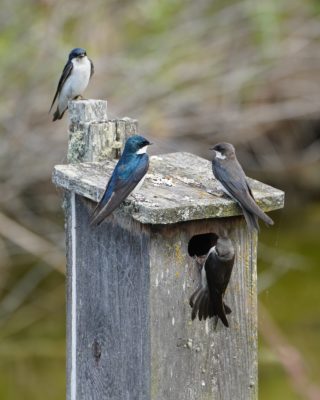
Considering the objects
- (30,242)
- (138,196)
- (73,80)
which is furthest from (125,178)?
(30,242)

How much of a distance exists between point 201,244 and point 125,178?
13.3 inches

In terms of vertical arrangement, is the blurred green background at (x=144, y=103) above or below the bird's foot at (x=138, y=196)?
above

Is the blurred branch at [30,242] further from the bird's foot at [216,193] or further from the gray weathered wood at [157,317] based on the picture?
the bird's foot at [216,193]

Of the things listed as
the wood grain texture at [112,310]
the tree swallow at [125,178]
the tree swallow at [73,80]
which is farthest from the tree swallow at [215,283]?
the tree swallow at [73,80]

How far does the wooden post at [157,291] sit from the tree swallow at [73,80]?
84 centimetres

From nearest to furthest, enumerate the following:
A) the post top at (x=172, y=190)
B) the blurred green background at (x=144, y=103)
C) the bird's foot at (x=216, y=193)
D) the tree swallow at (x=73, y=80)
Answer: the post top at (x=172, y=190)
the bird's foot at (x=216, y=193)
the tree swallow at (x=73, y=80)
the blurred green background at (x=144, y=103)

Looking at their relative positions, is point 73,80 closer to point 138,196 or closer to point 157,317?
point 138,196

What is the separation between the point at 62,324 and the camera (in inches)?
284

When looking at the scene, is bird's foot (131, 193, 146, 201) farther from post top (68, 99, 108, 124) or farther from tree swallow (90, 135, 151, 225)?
post top (68, 99, 108, 124)

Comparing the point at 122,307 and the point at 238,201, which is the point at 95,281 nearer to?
the point at 122,307

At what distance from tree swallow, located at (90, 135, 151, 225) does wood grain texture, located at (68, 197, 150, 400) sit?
99 mm

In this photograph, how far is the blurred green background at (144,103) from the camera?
609 centimetres

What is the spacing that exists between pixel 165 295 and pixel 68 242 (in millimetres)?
396

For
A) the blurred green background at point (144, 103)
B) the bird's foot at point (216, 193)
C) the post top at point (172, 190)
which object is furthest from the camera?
the blurred green background at point (144, 103)
